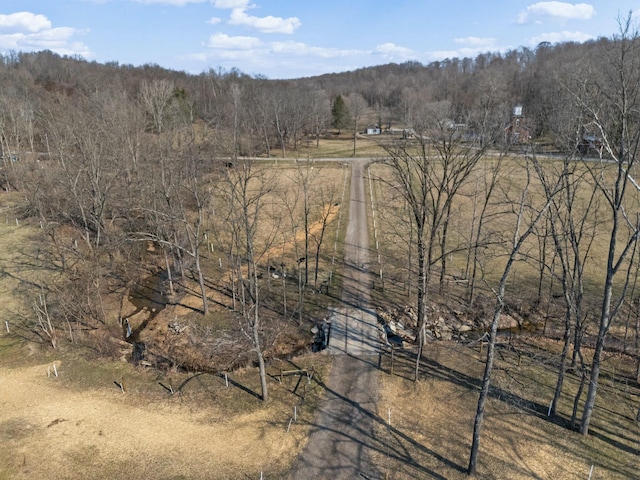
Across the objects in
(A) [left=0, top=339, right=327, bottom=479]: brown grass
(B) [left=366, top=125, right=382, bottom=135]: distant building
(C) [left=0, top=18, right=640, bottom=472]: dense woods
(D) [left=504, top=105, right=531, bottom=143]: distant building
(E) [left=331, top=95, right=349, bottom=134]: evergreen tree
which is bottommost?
(A) [left=0, top=339, right=327, bottom=479]: brown grass

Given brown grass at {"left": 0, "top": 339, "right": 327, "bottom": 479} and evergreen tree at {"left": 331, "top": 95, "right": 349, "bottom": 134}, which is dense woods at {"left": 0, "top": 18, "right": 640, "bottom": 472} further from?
evergreen tree at {"left": 331, "top": 95, "right": 349, "bottom": 134}

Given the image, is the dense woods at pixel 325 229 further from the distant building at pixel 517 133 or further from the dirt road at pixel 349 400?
the dirt road at pixel 349 400

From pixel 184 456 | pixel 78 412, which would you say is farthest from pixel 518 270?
pixel 78 412

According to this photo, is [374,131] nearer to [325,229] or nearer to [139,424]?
[325,229]

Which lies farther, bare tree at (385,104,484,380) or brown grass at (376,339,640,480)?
bare tree at (385,104,484,380)

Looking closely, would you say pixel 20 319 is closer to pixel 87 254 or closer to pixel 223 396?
pixel 87 254

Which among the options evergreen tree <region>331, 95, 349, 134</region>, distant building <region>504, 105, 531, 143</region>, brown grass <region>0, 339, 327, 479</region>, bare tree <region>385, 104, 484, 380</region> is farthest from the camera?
evergreen tree <region>331, 95, 349, 134</region>

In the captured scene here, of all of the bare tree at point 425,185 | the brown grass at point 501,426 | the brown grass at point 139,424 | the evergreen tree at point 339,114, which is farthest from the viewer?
the evergreen tree at point 339,114

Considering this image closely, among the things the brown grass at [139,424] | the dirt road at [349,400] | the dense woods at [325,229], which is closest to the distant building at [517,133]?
the dense woods at [325,229]

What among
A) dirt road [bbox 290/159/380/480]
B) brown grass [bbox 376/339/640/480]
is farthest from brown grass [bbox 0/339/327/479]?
brown grass [bbox 376/339/640/480]
